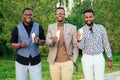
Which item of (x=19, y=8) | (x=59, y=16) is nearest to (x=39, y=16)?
(x=19, y=8)

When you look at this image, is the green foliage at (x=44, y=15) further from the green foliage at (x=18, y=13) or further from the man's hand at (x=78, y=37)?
the man's hand at (x=78, y=37)

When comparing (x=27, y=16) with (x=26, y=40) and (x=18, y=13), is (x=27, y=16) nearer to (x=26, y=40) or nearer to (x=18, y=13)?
(x=26, y=40)

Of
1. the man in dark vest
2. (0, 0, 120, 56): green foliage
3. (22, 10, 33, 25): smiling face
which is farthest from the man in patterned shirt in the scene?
(0, 0, 120, 56): green foliage

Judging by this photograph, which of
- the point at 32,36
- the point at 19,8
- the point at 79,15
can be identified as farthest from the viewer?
the point at 79,15

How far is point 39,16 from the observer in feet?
116

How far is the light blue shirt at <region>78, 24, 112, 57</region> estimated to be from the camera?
7266mm

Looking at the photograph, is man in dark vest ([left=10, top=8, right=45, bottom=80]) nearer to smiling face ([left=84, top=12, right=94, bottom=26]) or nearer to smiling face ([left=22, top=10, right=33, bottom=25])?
smiling face ([left=22, top=10, right=33, bottom=25])

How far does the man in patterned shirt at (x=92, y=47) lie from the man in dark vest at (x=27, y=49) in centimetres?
73

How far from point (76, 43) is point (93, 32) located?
1.19ft

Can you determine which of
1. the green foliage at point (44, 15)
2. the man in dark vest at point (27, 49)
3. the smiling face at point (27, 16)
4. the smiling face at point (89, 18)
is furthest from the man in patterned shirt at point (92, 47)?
the green foliage at point (44, 15)

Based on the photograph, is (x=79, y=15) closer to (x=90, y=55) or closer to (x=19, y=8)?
(x=19, y=8)

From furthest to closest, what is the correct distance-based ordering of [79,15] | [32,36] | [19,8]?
[79,15]
[19,8]
[32,36]

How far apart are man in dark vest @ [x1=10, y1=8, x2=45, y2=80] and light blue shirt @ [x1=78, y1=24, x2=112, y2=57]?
72cm

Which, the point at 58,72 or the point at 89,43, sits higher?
the point at 89,43
